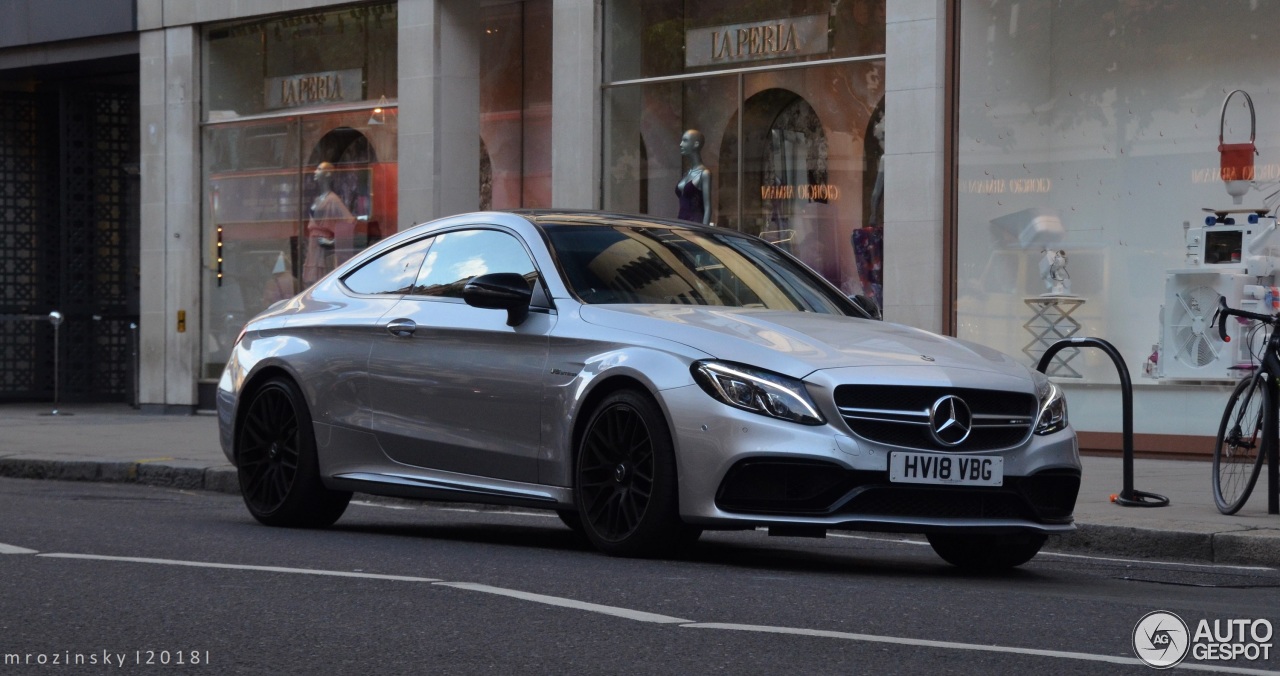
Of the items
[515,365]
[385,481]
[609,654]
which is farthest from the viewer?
[385,481]

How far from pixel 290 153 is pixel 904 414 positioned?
1505 centimetres

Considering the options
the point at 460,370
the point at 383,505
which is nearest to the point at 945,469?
the point at 460,370

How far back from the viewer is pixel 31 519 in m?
9.53

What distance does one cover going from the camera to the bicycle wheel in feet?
31.6

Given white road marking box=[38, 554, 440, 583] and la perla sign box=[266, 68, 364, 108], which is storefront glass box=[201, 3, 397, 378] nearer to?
la perla sign box=[266, 68, 364, 108]

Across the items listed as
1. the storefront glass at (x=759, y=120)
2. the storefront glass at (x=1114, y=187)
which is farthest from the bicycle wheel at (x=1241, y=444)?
the storefront glass at (x=759, y=120)

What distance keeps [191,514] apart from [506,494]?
9.75 feet

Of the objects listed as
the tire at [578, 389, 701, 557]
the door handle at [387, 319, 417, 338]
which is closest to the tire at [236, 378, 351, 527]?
the door handle at [387, 319, 417, 338]

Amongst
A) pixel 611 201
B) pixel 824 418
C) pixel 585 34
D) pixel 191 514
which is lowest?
pixel 191 514

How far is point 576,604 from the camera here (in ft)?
19.5

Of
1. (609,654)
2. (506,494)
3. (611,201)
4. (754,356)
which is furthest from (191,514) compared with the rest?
(611,201)

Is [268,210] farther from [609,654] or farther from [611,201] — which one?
[609,654]

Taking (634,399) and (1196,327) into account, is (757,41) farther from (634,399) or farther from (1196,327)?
(634,399)

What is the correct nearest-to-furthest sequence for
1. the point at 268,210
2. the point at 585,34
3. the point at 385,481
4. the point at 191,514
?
the point at 385,481 < the point at 191,514 < the point at 585,34 < the point at 268,210
